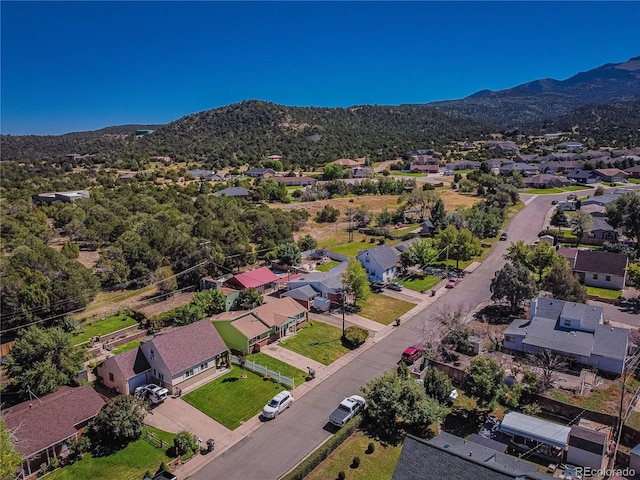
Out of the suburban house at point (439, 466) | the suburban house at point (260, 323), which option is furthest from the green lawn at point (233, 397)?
the suburban house at point (439, 466)

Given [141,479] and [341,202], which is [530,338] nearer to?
[141,479]

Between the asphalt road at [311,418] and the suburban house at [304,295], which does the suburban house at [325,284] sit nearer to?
the suburban house at [304,295]

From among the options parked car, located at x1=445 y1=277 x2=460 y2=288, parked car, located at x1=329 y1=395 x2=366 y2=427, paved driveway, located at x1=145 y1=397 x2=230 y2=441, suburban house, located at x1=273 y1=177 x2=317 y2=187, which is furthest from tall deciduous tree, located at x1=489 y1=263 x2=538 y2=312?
suburban house, located at x1=273 y1=177 x2=317 y2=187

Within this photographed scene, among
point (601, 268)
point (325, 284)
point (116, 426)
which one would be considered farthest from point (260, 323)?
point (601, 268)

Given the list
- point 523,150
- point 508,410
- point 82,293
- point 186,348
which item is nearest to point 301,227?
point 82,293

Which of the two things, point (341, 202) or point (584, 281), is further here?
point (341, 202)

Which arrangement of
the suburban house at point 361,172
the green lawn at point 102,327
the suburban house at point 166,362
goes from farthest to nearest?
the suburban house at point 361,172
the green lawn at point 102,327
the suburban house at point 166,362
